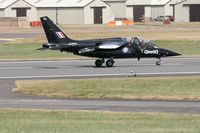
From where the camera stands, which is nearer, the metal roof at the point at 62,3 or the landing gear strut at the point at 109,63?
the landing gear strut at the point at 109,63

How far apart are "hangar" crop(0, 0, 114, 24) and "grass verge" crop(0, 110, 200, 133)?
109m

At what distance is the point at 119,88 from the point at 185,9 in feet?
364

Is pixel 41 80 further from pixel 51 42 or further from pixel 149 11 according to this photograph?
pixel 149 11

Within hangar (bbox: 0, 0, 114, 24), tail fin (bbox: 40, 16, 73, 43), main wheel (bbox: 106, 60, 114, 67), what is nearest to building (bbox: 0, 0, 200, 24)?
hangar (bbox: 0, 0, 114, 24)

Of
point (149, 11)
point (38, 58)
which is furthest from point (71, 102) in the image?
point (149, 11)

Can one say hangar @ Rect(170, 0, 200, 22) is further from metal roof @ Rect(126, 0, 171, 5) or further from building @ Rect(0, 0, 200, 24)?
metal roof @ Rect(126, 0, 171, 5)

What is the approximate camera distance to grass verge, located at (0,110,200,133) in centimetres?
1669

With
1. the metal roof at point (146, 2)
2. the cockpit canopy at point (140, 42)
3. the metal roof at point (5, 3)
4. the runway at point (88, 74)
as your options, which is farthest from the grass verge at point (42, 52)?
the metal roof at point (146, 2)

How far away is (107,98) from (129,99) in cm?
94

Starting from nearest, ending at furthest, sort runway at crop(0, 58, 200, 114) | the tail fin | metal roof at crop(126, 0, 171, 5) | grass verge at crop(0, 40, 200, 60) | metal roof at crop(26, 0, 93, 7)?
runway at crop(0, 58, 200, 114), the tail fin, grass verge at crop(0, 40, 200, 60), metal roof at crop(26, 0, 93, 7), metal roof at crop(126, 0, 171, 5)

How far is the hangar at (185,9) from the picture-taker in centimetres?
13825

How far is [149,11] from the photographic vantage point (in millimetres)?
149250

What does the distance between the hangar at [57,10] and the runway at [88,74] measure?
82581mm

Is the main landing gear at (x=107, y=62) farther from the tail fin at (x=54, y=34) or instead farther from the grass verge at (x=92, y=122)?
the grass verge at (x=92, y=122)
